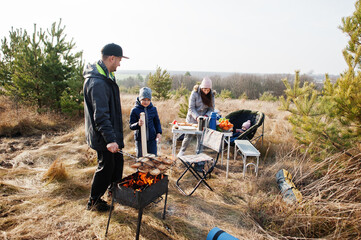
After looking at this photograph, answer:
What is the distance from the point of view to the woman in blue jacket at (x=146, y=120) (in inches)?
137

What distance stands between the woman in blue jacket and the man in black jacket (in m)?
0.85

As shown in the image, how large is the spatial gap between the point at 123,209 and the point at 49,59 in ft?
23.1

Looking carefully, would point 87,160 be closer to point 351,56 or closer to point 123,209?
point 123,209

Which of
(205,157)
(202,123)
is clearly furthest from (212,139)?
(202,123)

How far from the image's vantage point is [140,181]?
2.47 meters

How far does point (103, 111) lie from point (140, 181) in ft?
2.88

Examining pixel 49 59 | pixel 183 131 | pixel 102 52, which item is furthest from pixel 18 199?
pixel 49 59

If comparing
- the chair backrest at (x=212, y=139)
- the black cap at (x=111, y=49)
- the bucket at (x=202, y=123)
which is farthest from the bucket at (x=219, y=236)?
the bucket at (x=202, y=123)

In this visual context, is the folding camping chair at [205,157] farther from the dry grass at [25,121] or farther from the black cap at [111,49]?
the dry grass at [25,121]

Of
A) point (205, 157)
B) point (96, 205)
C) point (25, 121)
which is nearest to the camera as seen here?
point (96, 205)

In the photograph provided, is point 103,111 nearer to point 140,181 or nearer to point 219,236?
point 140,181

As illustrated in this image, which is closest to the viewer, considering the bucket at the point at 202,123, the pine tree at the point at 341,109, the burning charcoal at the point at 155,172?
the burning charcoal at the point at 155,172

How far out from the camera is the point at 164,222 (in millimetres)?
2742

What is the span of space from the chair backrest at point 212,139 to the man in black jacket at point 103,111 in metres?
1.69
